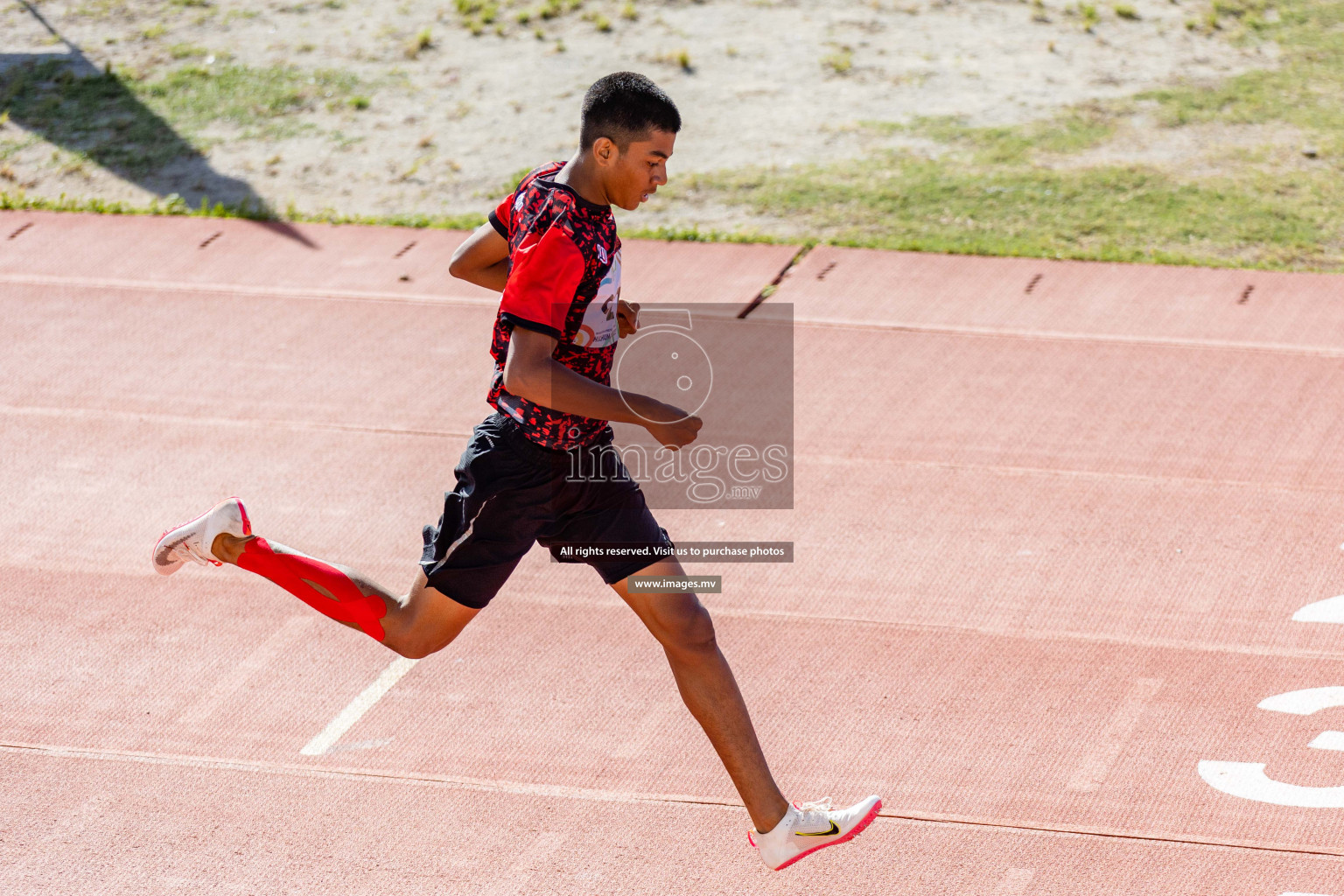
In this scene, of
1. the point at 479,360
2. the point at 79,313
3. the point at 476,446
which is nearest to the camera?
the point at 476,446

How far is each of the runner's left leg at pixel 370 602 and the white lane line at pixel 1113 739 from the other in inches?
77.5

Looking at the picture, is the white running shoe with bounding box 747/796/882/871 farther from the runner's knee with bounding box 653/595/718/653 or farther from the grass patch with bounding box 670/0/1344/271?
the grass patch with bounding box 670/0/1344/271

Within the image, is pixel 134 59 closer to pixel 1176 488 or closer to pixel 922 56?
pixel 922 56

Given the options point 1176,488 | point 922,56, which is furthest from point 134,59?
point 1176,488

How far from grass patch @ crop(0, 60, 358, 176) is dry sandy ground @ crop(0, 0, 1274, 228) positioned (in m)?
0.24

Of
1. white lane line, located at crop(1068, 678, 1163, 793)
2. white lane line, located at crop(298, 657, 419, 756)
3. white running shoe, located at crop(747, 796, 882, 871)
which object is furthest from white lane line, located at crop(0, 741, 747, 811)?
white lane line, located at crop(1068, 678, 1163, 793)

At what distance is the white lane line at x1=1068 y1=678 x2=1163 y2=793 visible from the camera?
4.67 m

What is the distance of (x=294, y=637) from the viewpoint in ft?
18.6

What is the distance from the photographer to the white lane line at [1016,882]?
164 inches

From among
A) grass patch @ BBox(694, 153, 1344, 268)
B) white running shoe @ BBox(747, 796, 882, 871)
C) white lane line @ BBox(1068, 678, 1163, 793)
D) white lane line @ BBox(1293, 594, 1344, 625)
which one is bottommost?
grass patch @ BBox(694, 153, 1344, 268)

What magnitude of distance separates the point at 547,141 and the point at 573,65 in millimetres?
1515

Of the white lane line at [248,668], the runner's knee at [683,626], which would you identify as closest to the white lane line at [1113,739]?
the runner's knee at [683,626]

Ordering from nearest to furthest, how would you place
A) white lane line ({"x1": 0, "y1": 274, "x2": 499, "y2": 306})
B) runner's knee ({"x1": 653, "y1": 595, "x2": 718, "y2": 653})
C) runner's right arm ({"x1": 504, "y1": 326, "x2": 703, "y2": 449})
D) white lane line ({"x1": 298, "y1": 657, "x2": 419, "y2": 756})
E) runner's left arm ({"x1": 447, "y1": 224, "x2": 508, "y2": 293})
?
runner's right arm ({"x1": 504, "y1": 326, "x2": 703, "y2": 449}) → runner's knee ({"x1": 653, "y1": 595, "x2": 718, "y2": 653}) → runner's left arm ({"x1": 447, "y1": 224, "x2": 508, "y2": 293}) → white lane line ({"x1": 298, "y1": 657, "x2": 419, "y2": 756}) → white lane line ({"x1": 0, "y1": 274, "x2": 499, "y2": 306})

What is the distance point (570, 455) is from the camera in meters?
4.12
